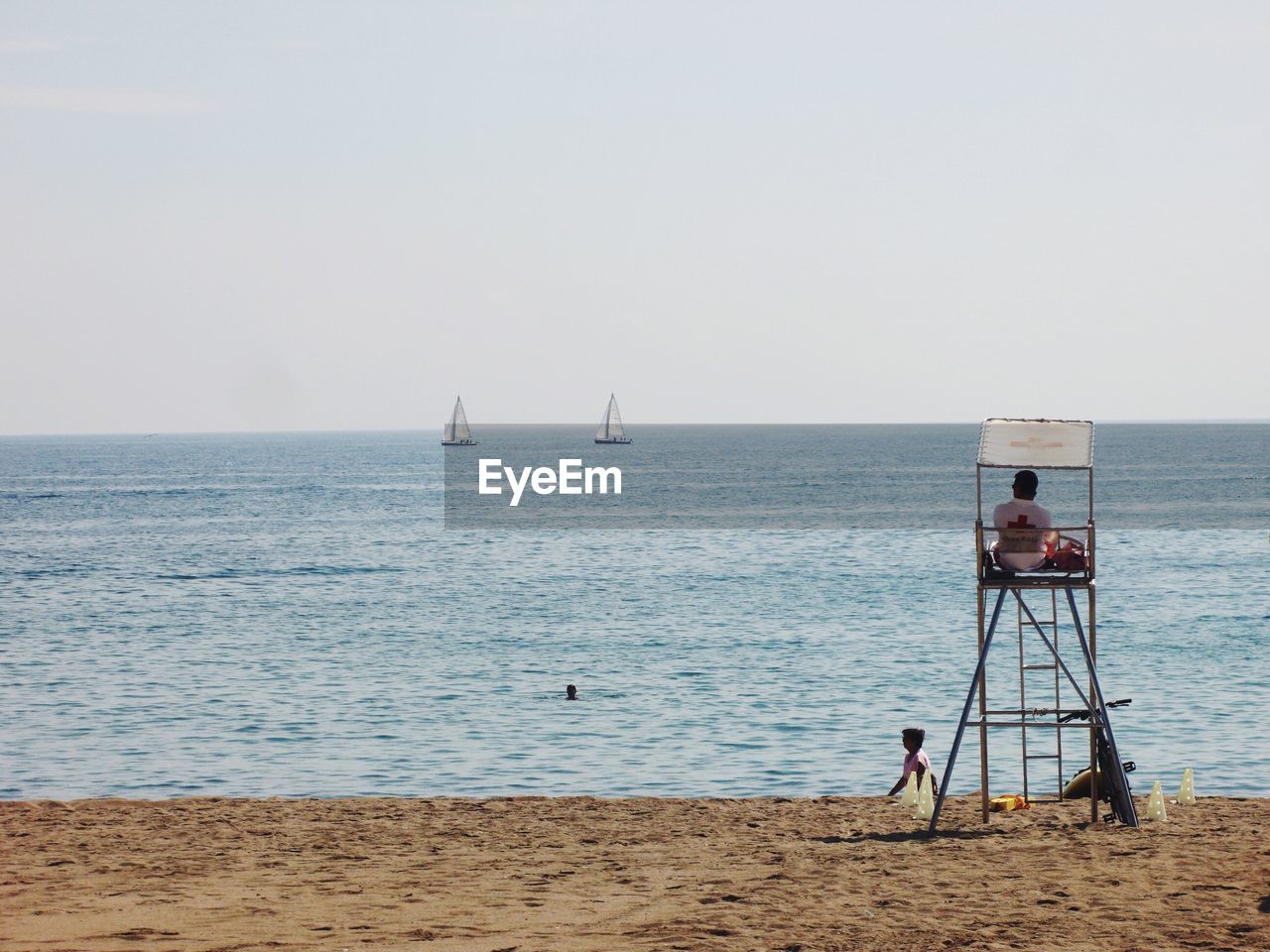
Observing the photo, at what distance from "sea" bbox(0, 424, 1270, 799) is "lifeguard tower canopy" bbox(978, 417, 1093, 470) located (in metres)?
4.98

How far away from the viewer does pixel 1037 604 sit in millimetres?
44594

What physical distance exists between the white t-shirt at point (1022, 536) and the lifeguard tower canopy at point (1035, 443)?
432mm

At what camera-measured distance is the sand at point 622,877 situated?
1204 centimetres

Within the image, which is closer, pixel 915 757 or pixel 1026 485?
pixel 1026 485

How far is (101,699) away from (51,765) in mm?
7469

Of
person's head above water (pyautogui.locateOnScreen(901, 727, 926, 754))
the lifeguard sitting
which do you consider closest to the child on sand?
person's head above water (pyautogui.locateOnScreen(901, 727, 926, 754))

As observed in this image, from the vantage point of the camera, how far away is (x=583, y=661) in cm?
3788

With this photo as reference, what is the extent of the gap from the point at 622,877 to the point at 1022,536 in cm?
512

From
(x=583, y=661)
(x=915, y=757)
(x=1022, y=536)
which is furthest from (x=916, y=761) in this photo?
(x=583, y=661)

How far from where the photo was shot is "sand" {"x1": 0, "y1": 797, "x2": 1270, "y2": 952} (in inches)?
474

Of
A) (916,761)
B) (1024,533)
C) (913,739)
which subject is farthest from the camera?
(913,739)

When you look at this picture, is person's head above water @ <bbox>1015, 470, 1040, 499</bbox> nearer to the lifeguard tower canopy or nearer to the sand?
the lifeguard tower canopy

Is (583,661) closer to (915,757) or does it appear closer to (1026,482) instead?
(915,757)

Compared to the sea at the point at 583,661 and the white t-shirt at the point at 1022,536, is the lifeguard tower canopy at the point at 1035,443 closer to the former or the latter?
the white t-shirt at the point at 1022,536
